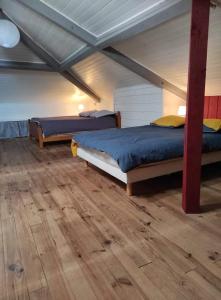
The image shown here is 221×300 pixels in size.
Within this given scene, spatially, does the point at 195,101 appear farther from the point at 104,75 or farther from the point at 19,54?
the point at 19,54

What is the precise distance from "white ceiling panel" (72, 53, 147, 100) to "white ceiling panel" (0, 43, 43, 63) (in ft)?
3.28

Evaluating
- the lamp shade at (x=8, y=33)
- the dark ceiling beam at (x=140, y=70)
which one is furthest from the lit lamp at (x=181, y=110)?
the lamp shade at (x=8, y=33)

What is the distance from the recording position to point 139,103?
5164 millimetres

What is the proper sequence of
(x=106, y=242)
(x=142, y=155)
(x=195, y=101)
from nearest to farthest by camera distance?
(x=106, y=242), (x=195, y=101), (x=142, y=155)

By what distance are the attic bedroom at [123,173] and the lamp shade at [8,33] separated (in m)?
0.01

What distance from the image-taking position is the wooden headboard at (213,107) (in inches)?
147

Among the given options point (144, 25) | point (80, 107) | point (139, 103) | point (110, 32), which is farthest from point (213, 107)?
point (80, 107)

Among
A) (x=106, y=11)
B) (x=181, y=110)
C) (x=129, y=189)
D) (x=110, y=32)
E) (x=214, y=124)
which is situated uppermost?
(x=106, y=11)

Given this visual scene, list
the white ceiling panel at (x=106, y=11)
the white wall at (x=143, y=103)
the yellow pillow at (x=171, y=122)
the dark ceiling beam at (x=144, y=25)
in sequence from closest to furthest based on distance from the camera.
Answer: the dark ceiling beam at (x=144, y=25), the white ceiling panel at (x=106, y=11), the yellow pillow at (x=171, y=122), the white wall at (x=143, y=103)

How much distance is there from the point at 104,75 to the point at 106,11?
2.40 metres

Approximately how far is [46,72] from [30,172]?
355 cm

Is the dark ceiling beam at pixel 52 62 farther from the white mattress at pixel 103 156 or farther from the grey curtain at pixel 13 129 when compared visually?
the white mattress at pixel 103 156

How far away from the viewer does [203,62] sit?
1817 mm

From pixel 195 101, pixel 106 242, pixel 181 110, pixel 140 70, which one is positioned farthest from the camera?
pixel 181 110
